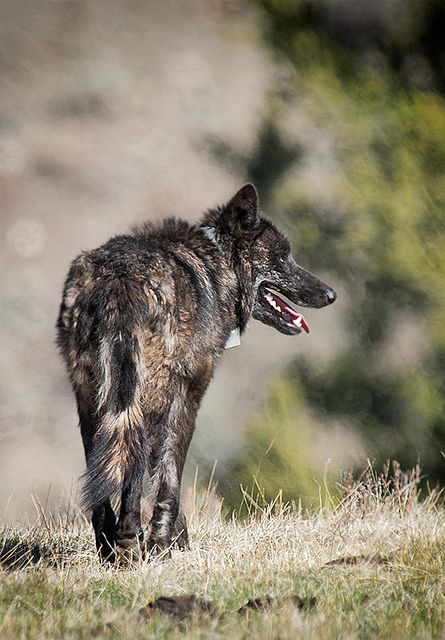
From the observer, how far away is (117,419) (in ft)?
17.1

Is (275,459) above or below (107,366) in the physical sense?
below

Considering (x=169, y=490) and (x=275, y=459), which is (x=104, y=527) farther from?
(x=275, y=459)

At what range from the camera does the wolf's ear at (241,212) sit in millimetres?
6805

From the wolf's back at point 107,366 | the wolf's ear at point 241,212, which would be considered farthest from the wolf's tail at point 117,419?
the wolf's ear at point 241,212

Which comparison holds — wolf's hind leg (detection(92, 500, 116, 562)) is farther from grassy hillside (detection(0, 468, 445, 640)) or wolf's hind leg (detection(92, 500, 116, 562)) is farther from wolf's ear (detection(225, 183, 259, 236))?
wolf's ear (detection(225, 183, 259, 236))

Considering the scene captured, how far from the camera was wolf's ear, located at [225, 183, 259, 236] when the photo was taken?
6805 mm

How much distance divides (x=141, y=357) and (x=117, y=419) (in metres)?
0.35

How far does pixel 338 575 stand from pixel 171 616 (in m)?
1.10

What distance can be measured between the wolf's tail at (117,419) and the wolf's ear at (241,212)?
68.9 inches

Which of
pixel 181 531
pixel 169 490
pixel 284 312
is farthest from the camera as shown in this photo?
pixel 284 312

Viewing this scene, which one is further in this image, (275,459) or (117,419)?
(275,459)

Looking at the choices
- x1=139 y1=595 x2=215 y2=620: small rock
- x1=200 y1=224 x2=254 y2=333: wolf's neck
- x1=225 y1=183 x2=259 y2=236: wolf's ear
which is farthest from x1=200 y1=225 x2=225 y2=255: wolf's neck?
x1=139 y1=595 x2=215 y2=620: small rock

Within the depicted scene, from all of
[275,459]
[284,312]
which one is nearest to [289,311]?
[284,312]

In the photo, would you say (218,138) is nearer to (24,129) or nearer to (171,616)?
(24,129)
